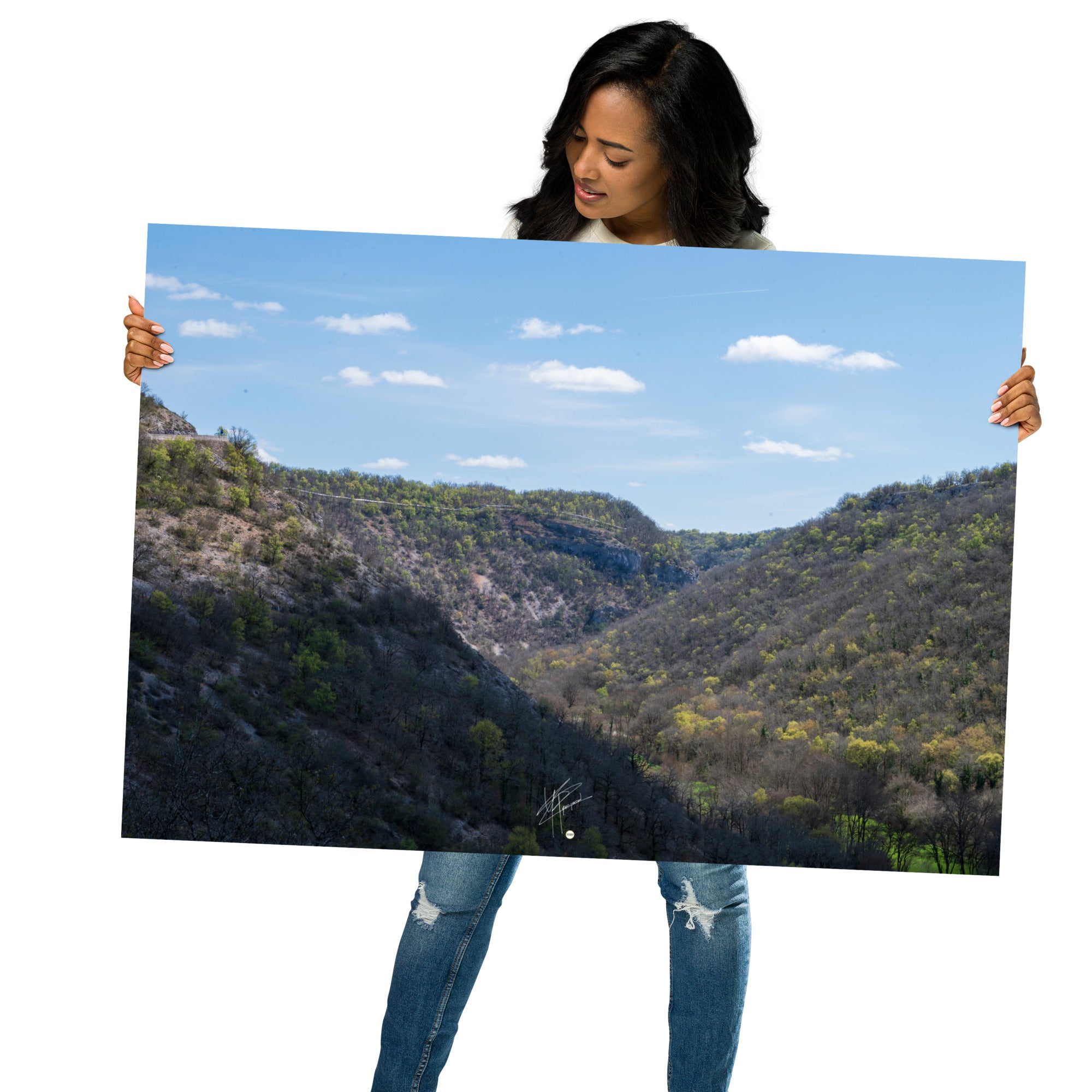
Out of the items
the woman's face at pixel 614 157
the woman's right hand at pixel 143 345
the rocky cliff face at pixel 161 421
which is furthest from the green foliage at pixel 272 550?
the woman's face at pixel 614 157

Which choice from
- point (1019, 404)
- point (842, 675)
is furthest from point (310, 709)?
point (1019, 404)

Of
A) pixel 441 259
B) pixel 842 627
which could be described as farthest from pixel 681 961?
pixel 441 259

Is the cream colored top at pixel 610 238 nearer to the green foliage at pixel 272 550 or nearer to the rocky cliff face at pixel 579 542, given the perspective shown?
the rocky cliff face at pixel 579 542

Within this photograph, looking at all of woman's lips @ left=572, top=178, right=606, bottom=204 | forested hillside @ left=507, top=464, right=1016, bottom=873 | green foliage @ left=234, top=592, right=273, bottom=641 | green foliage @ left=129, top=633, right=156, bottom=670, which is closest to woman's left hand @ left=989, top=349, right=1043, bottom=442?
forested hillside @ left=507, top=464, right=1016, bottom=873

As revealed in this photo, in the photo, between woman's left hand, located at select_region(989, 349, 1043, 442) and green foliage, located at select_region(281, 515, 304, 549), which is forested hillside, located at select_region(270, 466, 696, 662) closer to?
green foliage, located at select_region(281, 515, 304, 549)

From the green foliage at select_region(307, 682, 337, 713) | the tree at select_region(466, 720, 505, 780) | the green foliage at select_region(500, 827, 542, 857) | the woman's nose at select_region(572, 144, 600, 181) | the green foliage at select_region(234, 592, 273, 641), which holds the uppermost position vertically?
the woman's nose at select_region(572, 144, 600, 181)

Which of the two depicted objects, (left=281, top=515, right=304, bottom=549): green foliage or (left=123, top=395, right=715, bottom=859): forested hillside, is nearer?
(left=123, top=395, right=715, bottom=859): forested hillside
